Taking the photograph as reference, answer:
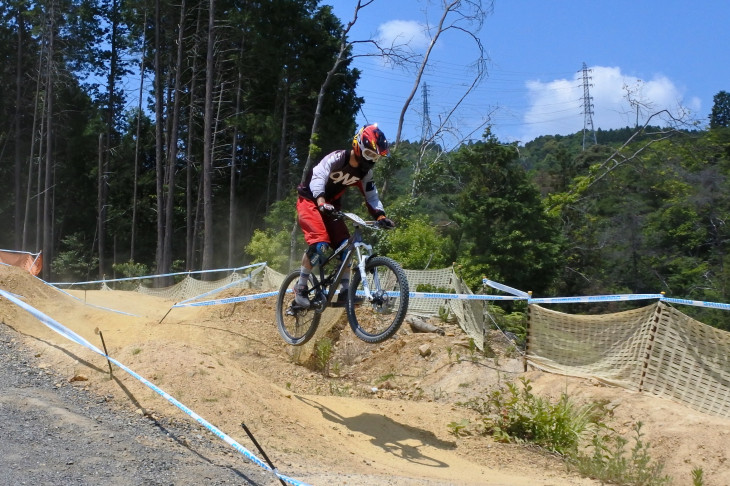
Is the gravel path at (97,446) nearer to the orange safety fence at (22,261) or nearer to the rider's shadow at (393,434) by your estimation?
the rider's shadow at (393,434)

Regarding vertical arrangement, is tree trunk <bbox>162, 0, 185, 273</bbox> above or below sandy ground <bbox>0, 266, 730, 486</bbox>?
above

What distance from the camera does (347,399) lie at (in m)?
Result: 8.23

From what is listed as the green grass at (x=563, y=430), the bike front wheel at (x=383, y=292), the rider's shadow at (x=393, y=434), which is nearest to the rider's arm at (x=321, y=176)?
the bike front wheel at (x=383, y=292)

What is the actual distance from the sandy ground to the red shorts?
5.50 ft

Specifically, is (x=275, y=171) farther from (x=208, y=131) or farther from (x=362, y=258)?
(x=362, y=258)

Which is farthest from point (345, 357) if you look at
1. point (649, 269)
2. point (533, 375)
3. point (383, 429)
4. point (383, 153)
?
point (649, 269)

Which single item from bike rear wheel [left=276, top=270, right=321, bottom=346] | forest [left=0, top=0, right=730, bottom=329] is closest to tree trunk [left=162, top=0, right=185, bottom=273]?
forest [left=0, top=0, right=730, bottom=329]

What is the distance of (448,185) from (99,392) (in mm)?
28096

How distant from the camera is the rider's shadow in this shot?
660 cm

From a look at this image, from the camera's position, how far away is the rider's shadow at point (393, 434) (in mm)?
6602

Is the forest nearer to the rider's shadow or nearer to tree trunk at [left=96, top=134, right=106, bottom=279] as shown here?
tree trunk at [left=96, top=134, right=106, bottom=279]

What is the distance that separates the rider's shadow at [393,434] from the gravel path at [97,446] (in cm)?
171

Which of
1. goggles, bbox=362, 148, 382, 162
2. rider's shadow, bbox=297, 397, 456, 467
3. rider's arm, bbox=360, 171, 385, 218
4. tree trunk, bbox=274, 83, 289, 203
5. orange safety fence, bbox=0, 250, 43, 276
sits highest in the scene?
tree trunk, bbox=274, 83, 289, 203

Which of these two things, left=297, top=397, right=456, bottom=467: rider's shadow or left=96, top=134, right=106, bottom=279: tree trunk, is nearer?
left=297, top=397, right=456, bottom=467: rider's shadow
